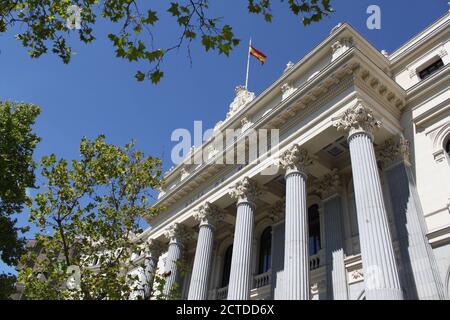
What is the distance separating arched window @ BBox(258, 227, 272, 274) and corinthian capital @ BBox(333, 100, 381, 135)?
361 inches

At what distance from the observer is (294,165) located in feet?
54.9

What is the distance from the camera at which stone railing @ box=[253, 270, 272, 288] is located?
64.4ft

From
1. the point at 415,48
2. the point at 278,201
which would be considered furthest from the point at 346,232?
the point at 415,48

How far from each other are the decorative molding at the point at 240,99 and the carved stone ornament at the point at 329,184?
34.4ft

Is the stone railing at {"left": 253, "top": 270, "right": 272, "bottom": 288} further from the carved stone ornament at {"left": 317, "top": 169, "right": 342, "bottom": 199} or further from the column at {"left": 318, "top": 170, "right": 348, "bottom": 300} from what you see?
the carved stone ornament at {"left": 317, "top": 169, "right": 342, "bottom": 199}

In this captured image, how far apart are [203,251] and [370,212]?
34.4ft

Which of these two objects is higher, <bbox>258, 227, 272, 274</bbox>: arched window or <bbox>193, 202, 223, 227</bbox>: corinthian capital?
<bbox>193, 202, 223, 227</bbox>: corinthian capital

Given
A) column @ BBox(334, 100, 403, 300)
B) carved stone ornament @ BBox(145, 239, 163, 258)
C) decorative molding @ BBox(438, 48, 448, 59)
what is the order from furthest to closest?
carved stone ornament @ BBox(145, 239, 163, 258) < decorative molding @ BBox(438, 48, 448, 59) < column @ BBox(334, 100, 403, 300)

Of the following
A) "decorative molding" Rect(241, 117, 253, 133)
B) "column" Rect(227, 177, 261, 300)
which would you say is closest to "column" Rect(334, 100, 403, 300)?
"column" Rect(227, 177, 261, 300)

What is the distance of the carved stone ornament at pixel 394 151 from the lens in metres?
15.7

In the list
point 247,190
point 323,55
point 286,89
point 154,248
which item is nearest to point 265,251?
point 247,190

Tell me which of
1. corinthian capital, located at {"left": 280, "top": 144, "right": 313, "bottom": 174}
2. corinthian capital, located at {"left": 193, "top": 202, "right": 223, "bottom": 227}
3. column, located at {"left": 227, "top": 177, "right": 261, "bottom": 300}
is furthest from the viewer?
corinthian capital, located at {"left": 193, "top": 202, "right": 223, "bottom": 227}
